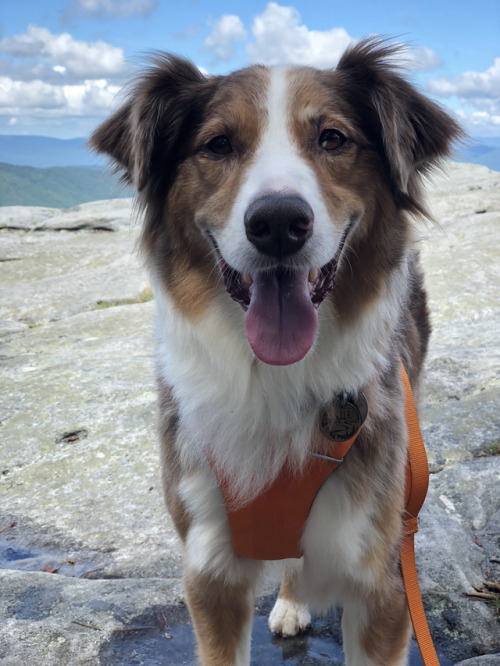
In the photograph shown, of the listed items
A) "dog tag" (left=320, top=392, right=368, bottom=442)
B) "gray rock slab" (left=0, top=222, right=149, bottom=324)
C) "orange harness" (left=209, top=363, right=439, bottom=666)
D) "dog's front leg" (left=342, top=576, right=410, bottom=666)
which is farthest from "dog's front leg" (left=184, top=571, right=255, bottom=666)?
"gray rock slab" (left=0, top=222, right=149, bottom=324)

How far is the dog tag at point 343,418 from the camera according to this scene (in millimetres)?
2234

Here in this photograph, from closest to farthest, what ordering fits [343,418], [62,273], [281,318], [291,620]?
[281,318], [343,418], [291,620], [62,273]

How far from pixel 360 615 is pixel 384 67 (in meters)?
2.28

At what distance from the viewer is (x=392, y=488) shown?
2375 mm

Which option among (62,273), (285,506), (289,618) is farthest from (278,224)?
(62,273)

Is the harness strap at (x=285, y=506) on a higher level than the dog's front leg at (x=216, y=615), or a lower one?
higher

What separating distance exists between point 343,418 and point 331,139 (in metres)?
1.09

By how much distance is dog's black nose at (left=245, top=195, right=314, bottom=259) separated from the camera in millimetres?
1942

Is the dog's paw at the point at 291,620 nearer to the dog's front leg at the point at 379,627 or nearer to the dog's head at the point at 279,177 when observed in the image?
the dog's front leg at the point at 379,627

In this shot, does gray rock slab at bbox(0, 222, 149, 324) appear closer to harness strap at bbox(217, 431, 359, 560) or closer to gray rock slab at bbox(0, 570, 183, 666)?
gray rock slab at bbox(0, 570, 183, 666)

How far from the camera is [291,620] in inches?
116

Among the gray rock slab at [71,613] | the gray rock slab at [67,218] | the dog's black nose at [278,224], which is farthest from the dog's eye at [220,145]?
the gray rock slab at [67,218]

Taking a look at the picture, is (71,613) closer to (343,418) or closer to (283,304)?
(343,418)

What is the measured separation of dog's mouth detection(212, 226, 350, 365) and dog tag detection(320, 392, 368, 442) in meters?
0.29
